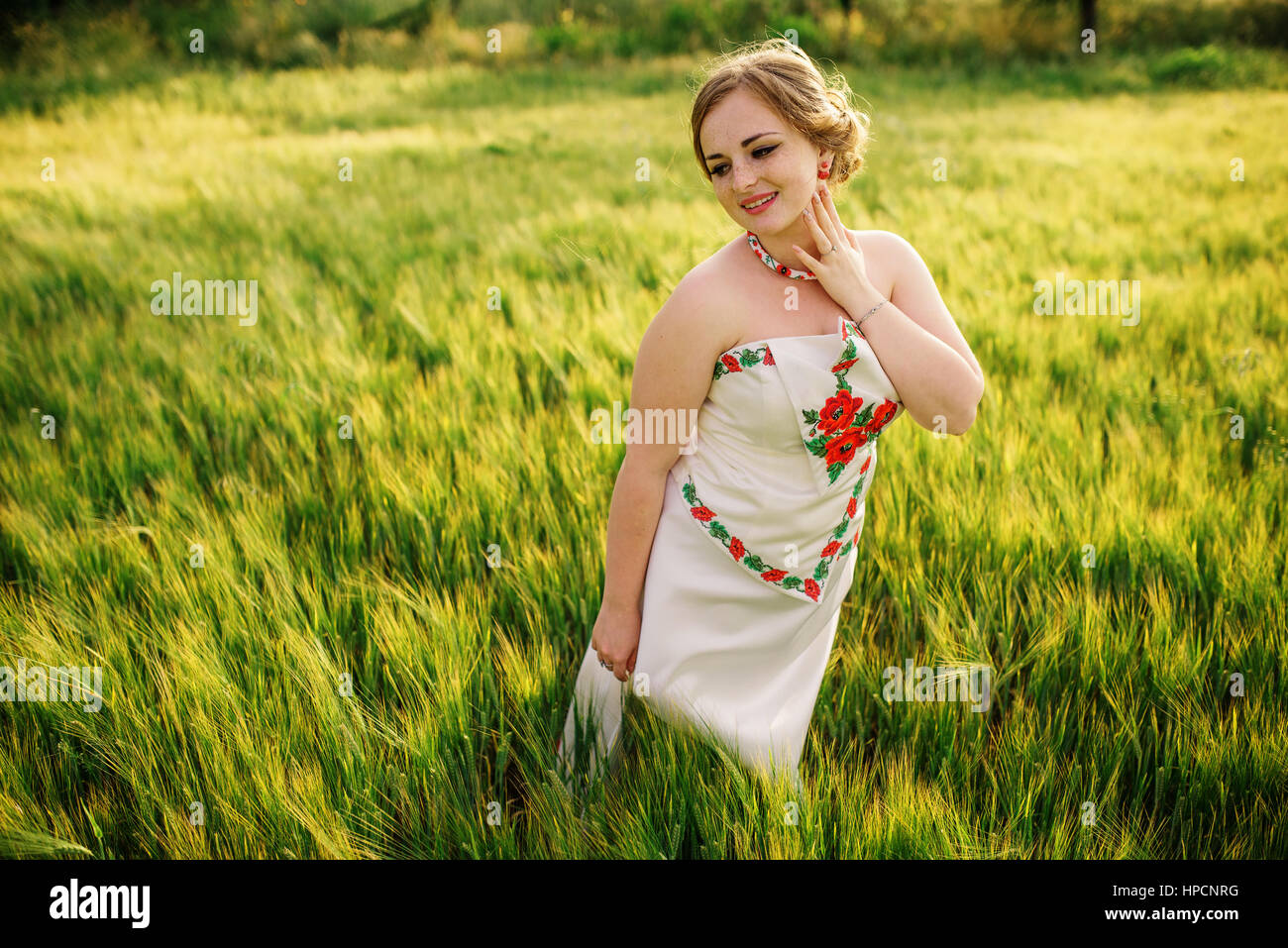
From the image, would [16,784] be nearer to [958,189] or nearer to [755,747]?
[755,747]

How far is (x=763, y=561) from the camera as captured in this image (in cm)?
137

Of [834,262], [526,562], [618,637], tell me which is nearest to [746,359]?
[834,262]

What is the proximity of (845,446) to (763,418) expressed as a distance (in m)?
0.16

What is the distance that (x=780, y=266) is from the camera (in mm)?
1277

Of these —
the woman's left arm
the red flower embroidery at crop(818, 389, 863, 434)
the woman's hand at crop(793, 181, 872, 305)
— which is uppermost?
the woman's hand at crop(793, 181, 872, 305)

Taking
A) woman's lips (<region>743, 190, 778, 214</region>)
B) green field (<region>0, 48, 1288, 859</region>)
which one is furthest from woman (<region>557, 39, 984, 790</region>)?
green field (<region>0, 48, 1288, 859</region>)

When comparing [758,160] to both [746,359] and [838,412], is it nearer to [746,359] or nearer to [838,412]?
[746,359]

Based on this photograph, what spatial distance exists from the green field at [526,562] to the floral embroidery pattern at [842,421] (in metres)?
0.53

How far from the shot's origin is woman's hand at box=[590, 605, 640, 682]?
146 centimetres

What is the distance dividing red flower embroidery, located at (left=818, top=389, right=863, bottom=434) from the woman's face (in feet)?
0.90

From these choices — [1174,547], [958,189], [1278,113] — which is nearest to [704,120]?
[1174,547]

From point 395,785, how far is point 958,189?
5.85 meters

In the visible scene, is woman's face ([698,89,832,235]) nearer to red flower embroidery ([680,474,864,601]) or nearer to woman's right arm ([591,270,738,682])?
woman's right arm ([591,270,738,682])

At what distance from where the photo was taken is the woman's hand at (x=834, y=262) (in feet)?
3.95
